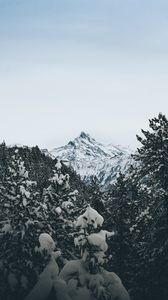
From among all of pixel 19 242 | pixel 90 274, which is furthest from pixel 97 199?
pixel 90 274

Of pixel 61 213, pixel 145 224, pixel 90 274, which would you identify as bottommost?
pixel 90 274

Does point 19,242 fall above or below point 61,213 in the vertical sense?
below

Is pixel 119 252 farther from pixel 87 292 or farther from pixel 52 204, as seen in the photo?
pixel 87 292

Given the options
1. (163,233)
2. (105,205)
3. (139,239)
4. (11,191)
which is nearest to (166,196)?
(163,233)

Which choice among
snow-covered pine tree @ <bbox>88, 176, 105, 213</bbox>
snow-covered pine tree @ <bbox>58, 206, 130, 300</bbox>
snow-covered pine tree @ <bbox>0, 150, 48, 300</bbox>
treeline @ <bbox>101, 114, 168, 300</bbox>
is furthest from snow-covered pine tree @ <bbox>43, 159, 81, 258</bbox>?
snow-covered pine tree @ <bbox>58, 206, 130, 300</bbox>

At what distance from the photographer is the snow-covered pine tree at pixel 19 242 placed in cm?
2364

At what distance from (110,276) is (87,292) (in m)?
1.37

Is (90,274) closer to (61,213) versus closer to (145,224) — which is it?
(61,213)

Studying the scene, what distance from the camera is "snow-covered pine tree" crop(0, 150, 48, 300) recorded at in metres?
23.6

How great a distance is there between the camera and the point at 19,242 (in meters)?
24.7

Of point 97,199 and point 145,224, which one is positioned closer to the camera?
point 145,224

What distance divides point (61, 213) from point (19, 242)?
3466 millimetres

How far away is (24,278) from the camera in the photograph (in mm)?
23797

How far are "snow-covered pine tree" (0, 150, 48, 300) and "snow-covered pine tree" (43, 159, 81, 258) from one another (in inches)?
25.1
